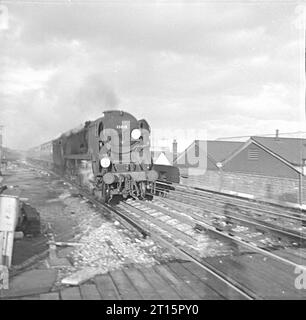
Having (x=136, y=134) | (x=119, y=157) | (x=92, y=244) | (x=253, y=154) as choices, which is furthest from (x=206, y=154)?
(x=92, y=244)

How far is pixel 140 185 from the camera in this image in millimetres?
12445

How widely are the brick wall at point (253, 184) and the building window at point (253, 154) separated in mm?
14902

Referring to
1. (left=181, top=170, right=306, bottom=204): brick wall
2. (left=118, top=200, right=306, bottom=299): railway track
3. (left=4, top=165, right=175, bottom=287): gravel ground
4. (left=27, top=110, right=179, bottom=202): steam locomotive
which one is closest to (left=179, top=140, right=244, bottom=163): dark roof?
(left=181, top=170, right=306, bottom=204): brick wall

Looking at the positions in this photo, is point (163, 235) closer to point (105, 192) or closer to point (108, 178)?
point (108, 178)

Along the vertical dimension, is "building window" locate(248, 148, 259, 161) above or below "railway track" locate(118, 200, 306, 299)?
above

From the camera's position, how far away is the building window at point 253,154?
99.8ft

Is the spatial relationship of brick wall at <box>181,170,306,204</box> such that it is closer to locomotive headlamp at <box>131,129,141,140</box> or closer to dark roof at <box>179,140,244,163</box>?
locomotive headlamp at <box>131,129,141,140</box>

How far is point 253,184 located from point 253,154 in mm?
18298

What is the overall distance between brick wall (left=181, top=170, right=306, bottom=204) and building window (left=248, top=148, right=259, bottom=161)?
14.9 metres

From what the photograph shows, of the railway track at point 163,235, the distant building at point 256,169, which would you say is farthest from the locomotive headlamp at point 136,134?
the distant building at point 256,169

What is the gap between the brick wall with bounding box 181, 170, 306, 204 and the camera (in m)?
11.4

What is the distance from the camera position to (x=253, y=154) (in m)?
30.7
